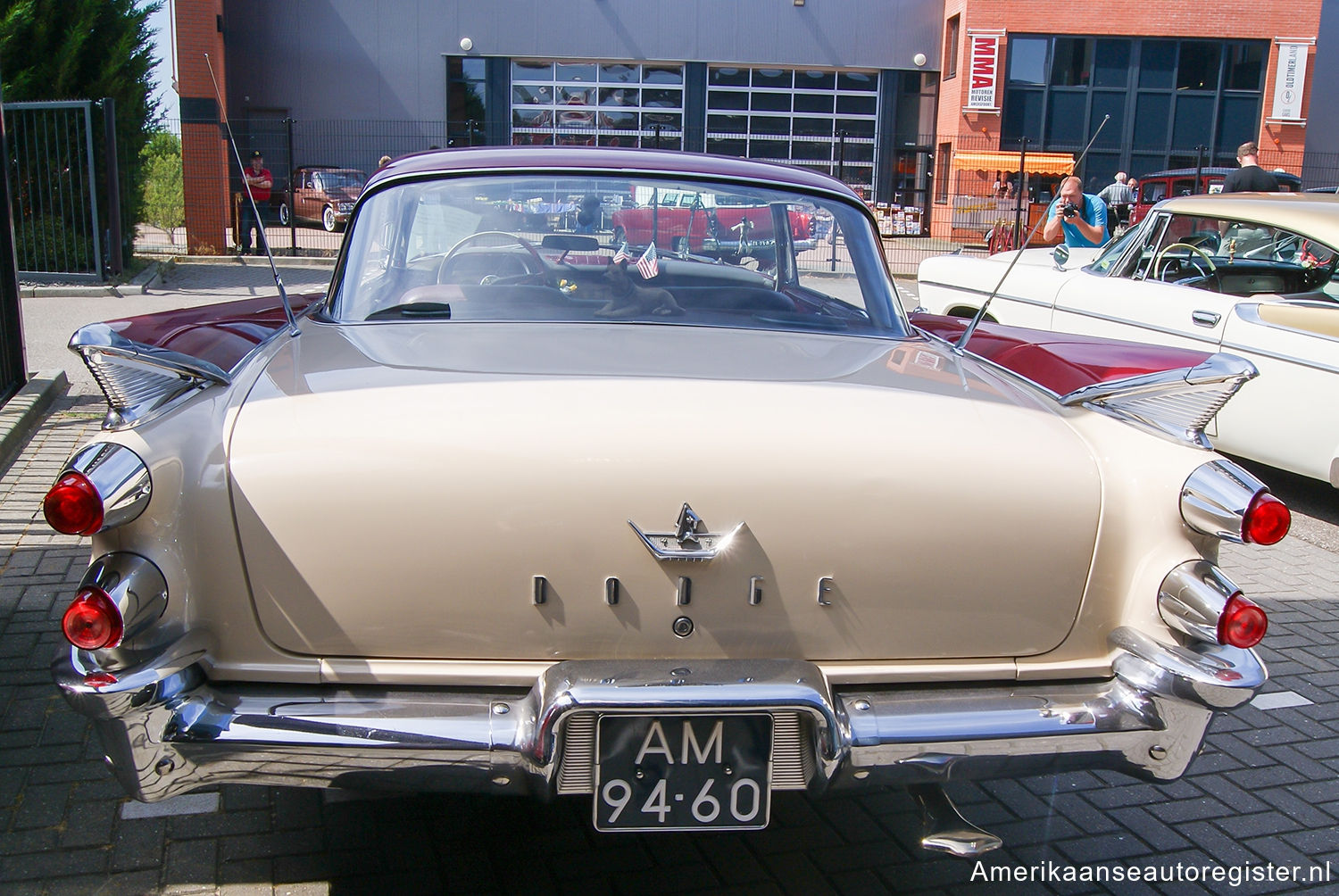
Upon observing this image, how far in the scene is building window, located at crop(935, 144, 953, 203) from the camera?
1012 inches

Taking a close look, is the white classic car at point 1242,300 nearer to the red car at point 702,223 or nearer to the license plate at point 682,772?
the red car at point 702,223

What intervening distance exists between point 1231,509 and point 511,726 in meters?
1.44

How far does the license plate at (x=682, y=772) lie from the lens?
202 cm

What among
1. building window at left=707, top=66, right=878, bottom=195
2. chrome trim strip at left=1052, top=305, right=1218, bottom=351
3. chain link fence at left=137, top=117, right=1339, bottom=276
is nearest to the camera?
chrome trim strip at left=1052, top=305, right=1218, bottom=351

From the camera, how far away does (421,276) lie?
10.5 feet

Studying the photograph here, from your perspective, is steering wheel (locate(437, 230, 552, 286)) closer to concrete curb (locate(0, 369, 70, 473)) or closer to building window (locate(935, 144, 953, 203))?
concrete curb (locate(0, 369, 70, 473))

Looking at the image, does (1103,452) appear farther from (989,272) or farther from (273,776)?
(989,272)

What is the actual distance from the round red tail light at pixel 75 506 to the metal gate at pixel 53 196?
12.2 metres

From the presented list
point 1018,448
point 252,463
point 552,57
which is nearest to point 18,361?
point 252,463

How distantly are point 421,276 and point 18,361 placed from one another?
5.33m

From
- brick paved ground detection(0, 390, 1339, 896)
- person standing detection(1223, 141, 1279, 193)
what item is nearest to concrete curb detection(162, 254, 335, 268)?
person standing detection(1223, 141, 1279, 193)

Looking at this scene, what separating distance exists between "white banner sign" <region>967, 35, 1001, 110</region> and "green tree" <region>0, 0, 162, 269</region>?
18.3 metres

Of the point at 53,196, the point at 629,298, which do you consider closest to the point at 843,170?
the point at 53,196

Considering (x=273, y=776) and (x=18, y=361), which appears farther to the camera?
(x=18, y=361)
